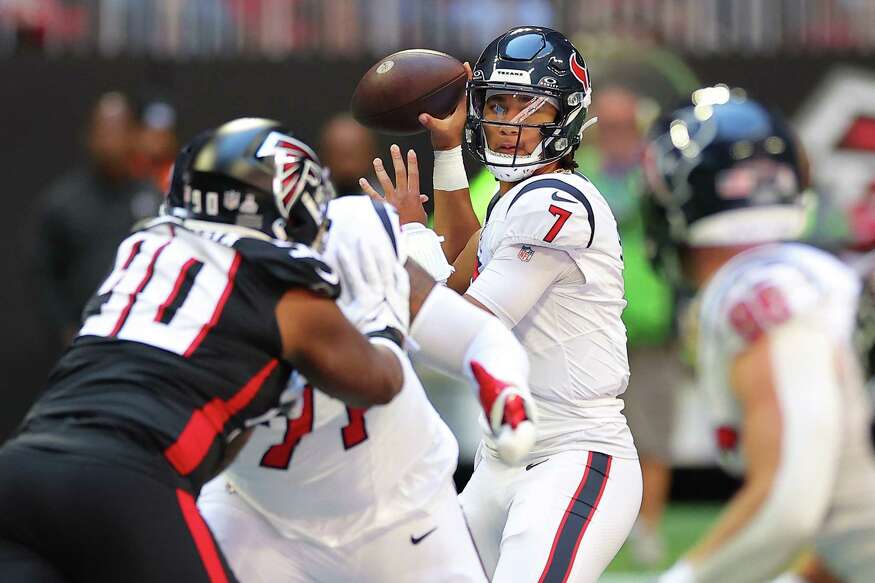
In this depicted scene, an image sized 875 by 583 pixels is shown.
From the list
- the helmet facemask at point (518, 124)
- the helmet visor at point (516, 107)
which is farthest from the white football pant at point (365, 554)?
the helmet visor at point (516, 107)

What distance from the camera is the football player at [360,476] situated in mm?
3697

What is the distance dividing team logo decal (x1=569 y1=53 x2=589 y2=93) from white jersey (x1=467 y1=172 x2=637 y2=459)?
367 mm

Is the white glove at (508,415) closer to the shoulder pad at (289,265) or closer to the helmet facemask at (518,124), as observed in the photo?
the shoulder pad at (289,265)

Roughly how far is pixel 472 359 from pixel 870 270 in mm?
1849

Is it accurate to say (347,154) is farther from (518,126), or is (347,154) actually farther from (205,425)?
(205,425)

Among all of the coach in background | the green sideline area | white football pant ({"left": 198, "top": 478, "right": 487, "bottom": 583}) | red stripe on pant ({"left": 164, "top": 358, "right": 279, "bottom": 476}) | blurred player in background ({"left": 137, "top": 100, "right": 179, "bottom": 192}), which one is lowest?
the green sideline area

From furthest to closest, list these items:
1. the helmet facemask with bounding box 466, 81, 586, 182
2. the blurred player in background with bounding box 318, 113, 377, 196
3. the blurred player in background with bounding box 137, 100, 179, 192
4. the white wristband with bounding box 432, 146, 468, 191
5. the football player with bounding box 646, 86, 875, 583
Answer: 1. the blurred player in background with bounding box 137, 100, 179, 192
2. the blurred player in background with bounding box 318, 113, 377, 196
3. the white wristband with bounding box 432, 146, 468, 191
4. the helmet facemask with bounding box 466, 81, 586, 182
5. the football player with bounding box 646, 86, 875, 583

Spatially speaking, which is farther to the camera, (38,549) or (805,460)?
(38,549)

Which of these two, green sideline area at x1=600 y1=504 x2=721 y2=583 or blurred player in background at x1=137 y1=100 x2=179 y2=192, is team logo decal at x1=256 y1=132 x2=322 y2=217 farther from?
blurred player in background at x1=137 y1=100 x2=179 y2=192

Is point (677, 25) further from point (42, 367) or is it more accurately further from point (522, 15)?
point (42, 367)

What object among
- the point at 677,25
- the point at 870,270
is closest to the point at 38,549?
the point at 870,270

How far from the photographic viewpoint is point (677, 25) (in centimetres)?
906

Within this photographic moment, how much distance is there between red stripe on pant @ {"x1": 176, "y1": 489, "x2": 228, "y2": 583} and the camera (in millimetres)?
3135

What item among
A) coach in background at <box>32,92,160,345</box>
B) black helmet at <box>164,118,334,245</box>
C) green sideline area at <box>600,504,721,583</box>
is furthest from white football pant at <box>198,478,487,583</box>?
coach in background at <box>32,92,160,345</box>
